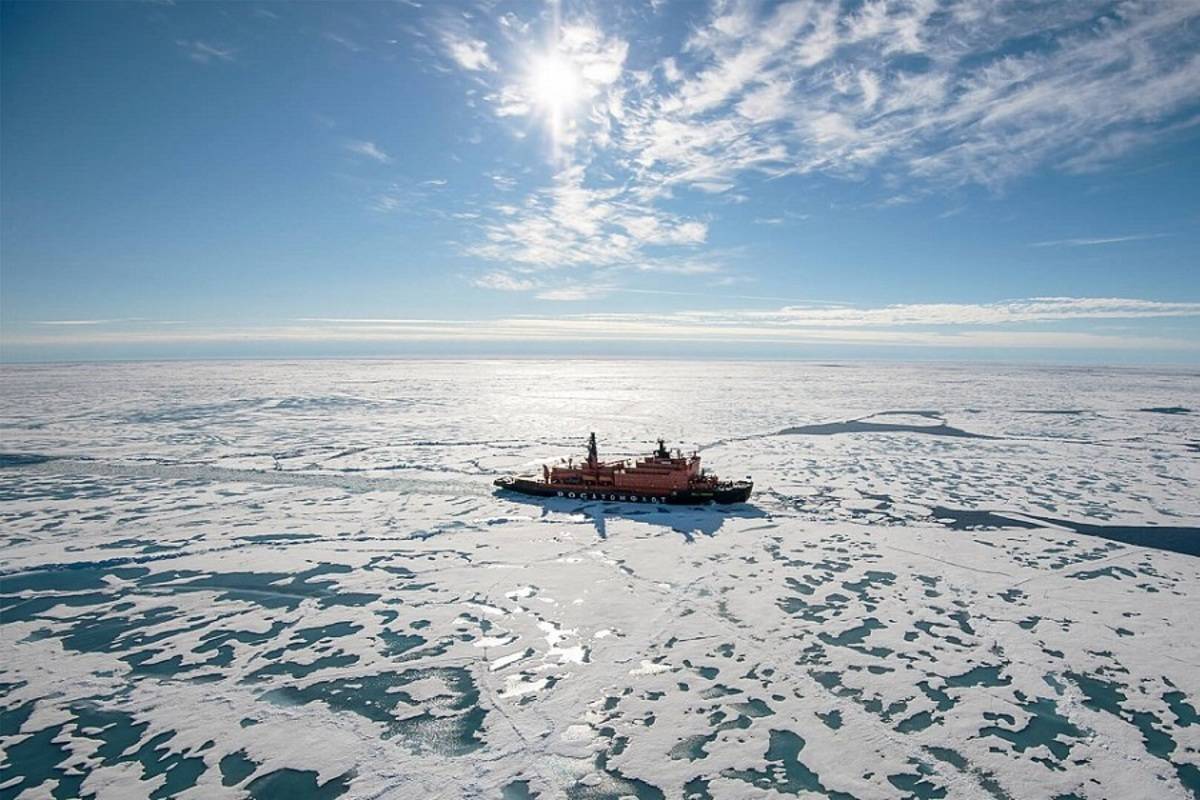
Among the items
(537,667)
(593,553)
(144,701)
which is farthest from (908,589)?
(144,701)

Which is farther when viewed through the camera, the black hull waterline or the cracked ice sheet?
the black hull waterline

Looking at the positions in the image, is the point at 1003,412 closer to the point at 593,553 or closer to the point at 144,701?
the point at 593,553

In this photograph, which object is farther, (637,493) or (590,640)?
(637,493)

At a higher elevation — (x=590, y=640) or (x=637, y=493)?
(x=590, y=640)
